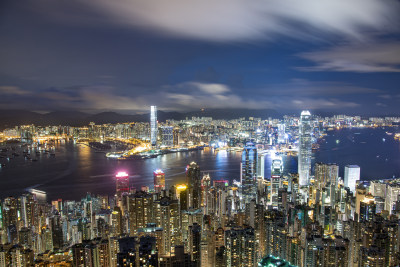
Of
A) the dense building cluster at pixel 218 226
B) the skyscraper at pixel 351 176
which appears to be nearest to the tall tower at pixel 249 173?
the dense building cluster at pixel 218 226

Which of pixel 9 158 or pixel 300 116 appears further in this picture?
pixel 9 158

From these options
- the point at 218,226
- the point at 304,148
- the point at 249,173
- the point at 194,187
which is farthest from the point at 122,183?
the point at 304,148

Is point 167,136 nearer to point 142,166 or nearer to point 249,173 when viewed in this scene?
point 142,166

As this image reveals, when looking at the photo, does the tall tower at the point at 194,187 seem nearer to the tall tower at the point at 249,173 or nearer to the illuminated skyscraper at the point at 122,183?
the tall tower at the point at 249,173

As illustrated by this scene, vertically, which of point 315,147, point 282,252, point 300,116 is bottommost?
point 282,252

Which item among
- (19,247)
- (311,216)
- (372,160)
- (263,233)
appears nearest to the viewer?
(19,247)

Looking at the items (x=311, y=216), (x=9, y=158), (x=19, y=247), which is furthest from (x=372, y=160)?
(x=9, y=158)

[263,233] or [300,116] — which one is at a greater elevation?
[300,116]

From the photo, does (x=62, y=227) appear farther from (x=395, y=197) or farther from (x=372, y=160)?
(x=372, y=160)
